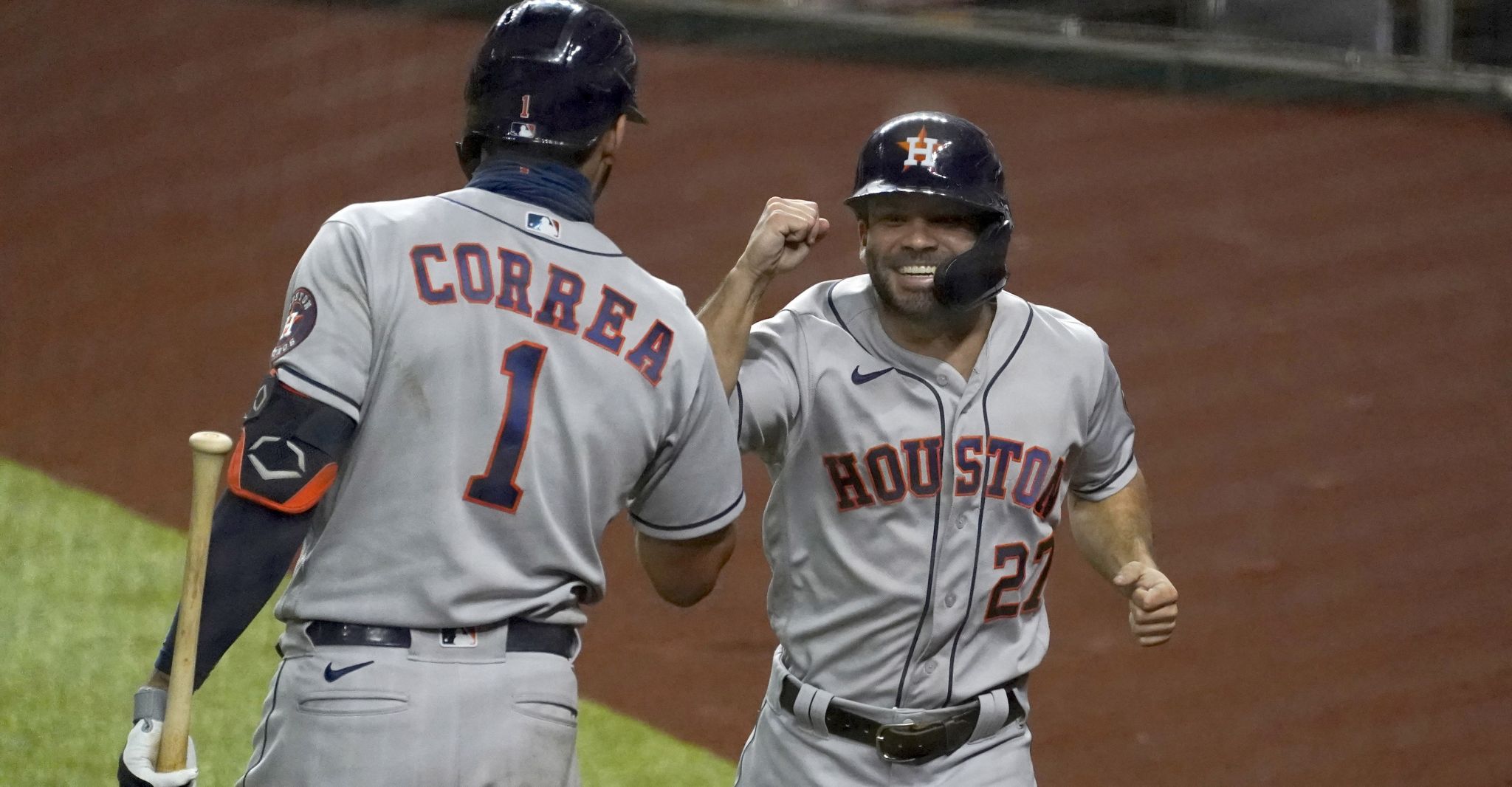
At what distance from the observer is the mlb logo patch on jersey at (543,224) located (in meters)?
2.30

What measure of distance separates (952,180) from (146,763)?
1.58m

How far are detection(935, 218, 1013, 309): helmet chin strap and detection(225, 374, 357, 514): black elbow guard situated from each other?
1140 millimetres

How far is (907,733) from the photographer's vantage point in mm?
2879

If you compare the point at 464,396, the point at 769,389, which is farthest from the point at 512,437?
the point at 769,389

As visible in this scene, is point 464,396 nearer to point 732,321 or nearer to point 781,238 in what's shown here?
point 732,321

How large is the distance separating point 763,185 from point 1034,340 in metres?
5.32

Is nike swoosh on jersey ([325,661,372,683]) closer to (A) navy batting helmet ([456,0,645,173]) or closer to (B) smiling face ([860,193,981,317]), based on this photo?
(A) navy batting helmet ([456,0,645,173])

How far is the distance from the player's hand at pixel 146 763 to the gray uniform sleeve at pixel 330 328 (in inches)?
18.2

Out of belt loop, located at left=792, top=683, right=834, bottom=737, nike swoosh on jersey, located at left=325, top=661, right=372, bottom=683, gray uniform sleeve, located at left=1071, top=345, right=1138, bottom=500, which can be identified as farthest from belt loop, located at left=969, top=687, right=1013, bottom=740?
nike swoosh on jersey, located at left=325, top=661, right=372, bottom=683

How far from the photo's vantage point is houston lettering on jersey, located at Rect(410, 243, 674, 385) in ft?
7.26

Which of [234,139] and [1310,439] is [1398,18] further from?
[234,139]

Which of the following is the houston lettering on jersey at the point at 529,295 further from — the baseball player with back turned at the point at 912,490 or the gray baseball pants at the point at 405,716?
the baseball player with back turned at the point at 912,490

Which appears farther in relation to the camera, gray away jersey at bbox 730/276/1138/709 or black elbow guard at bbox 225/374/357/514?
gray away jersey at bbox 730/276/1138/709

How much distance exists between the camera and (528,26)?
2396mm
